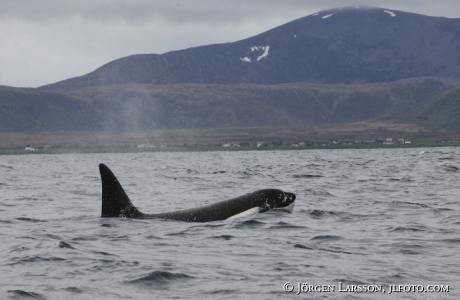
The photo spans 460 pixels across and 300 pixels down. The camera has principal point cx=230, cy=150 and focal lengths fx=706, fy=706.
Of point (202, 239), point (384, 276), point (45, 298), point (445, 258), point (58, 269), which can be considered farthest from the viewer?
point (202, 239)

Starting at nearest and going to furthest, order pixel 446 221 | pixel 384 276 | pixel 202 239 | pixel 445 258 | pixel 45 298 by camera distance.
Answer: pixel 45 298 → pixel 384 276 → pixel 445 258 → pixel 202 239 → pixel 446 221

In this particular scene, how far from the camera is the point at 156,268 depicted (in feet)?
41.0

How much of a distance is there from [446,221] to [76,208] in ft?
40.4

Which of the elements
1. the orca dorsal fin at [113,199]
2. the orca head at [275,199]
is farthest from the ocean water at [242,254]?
the orca head at [275,199]

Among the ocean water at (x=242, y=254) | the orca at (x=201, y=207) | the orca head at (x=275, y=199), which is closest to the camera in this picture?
the ocean water at (x=242, y=254)

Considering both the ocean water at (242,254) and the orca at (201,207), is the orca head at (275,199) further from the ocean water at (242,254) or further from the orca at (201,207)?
the ocean water at (242,254)

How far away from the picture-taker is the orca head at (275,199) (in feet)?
67.2

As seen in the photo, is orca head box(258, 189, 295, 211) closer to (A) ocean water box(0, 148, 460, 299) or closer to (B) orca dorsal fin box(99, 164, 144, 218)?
(A) ocean water box(0, 148, 460, 299)

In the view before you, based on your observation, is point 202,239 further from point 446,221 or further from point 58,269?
point 446,221

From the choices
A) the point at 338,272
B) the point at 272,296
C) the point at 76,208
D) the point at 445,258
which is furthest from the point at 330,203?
the point at 272,296

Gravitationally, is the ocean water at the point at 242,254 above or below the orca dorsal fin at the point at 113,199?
below

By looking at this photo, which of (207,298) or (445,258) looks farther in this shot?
(445,258)

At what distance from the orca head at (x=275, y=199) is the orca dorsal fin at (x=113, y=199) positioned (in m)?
3.89

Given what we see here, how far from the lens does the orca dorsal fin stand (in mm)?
17641
